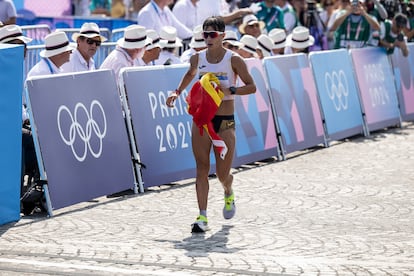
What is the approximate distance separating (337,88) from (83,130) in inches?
272

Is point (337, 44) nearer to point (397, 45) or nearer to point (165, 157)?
point (397, 45)

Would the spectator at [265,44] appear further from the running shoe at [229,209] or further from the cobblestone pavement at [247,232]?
the running shoe at [229,209]

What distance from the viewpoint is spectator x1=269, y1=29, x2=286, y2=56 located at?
56.6ft

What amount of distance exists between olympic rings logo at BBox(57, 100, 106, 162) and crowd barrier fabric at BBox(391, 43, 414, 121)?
9389 millimetres

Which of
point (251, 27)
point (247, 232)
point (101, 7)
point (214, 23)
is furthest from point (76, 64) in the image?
point (101, 7)

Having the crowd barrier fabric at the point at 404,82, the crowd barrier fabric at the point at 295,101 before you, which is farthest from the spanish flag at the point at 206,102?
the crowd barrier fabric at the point at 404,82

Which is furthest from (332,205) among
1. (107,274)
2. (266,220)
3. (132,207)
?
(107,274)

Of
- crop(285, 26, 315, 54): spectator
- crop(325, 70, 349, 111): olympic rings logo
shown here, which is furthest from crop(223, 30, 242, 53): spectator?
crop(325, 70, 349, 111): olympic rings logo

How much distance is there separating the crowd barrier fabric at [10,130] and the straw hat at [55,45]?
1.60 meters

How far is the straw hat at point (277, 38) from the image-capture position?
56.6 ft

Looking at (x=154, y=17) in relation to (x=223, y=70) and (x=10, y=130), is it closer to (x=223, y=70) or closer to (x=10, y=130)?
(x=223, y=70)

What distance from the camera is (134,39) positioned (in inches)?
538

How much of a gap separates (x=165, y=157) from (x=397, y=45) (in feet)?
28.5

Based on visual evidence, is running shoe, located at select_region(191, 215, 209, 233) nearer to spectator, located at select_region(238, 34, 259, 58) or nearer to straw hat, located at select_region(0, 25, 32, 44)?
straw hat, located at select_region(0, 25, 32, 44)
